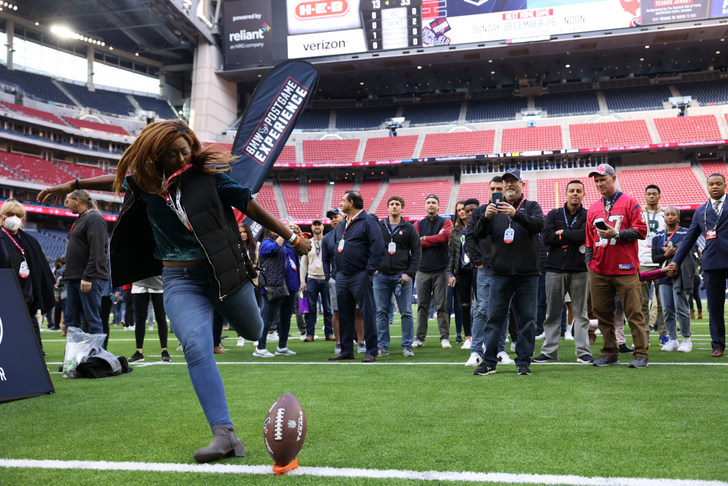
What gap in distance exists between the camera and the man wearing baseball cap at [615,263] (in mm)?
5211

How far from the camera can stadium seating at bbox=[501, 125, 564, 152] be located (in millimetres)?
37875

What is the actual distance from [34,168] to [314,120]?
20944mm

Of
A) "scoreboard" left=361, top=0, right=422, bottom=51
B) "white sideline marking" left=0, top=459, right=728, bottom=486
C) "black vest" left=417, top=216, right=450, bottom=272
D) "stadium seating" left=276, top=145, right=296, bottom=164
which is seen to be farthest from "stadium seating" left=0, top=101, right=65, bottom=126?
"white sideline marking" left=0, top=459, right=728, bottom=486

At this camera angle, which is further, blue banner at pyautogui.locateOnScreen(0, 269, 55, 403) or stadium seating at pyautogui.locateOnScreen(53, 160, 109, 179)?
stadium seating at pyautogui.locateOnScreen(53, 160, 109, 179)

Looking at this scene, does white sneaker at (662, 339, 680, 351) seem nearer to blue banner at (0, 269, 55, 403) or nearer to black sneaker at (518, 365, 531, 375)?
black sneaker at (518, 365, 531, 375)

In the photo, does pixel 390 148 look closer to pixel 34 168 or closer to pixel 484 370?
pixel 34 168

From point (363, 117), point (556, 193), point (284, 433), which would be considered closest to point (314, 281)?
point (284, 433)

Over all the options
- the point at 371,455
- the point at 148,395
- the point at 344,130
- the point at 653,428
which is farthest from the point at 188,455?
the point at 344,130

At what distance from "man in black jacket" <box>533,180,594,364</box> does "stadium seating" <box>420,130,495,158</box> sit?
1322 inches

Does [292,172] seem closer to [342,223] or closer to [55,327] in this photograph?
[55,327]

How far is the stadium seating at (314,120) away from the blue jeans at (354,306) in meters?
39.5

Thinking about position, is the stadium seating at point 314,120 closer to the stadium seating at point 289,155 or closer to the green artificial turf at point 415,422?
the stadium seating at point 289,155

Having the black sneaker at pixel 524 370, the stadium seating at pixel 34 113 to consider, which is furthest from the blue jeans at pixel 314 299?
the stadium seating at pixel 34 113

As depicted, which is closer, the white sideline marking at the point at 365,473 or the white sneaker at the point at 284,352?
the white sideline marking at the point at 365,473
